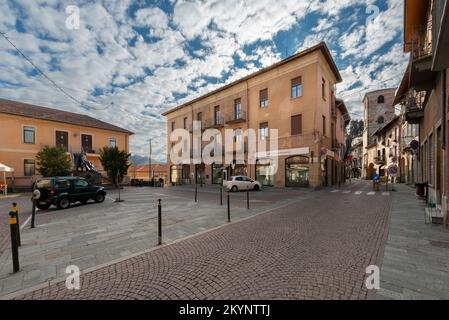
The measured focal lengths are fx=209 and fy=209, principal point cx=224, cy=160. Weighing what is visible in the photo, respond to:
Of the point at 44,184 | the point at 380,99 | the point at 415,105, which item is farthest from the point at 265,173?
the point at 380,99

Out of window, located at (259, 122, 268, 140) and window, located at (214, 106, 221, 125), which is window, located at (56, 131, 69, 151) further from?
window, located at (259, 122, 268, 140)

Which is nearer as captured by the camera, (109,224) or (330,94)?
(109,224)

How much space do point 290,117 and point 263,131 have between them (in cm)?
344

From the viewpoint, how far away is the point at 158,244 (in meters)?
5.09

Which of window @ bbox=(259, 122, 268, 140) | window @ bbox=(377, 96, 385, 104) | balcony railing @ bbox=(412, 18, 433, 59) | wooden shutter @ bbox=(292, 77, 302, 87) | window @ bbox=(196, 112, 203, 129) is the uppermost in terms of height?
window @ bbox=(377, 96, 385, 104)

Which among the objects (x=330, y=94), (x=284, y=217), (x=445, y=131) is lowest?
(x=284, y=217)

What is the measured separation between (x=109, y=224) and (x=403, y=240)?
856 cm

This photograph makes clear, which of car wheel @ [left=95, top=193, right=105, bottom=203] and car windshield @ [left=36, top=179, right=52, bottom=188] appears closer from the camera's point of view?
car windshield @ [left=36, top=179, right=52, bottom=188]

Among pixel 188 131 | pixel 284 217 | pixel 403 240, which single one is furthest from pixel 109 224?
pixel 188 131

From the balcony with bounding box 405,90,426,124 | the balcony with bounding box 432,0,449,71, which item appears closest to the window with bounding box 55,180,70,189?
the balcony with bounding box 432,0,449,71

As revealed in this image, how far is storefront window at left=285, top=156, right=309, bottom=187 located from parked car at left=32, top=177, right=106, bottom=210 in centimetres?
1661

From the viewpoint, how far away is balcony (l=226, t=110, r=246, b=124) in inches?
984

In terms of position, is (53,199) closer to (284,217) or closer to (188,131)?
(284,217)

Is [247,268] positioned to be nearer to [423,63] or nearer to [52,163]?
[423,63]
